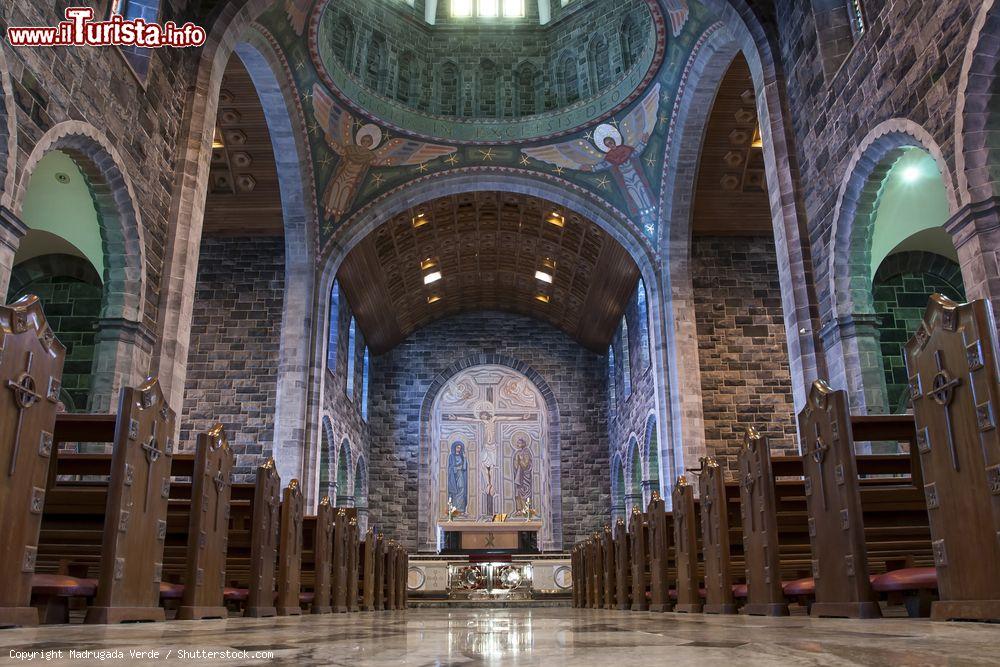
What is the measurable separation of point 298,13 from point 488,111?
4503mm

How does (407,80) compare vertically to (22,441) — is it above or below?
above

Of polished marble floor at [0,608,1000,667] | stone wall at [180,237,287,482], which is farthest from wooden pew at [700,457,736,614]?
stone wall at [180,237,287,482]

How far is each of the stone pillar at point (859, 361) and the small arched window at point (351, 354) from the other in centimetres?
1207

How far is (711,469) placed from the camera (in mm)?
5840

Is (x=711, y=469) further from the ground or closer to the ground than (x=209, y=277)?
closer to the ground

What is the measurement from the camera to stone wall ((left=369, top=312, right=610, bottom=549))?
20.7 meters

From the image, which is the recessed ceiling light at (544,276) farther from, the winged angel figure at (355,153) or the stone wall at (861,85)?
the stone wall at (861,85)

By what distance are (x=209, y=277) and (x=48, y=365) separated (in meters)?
12.0

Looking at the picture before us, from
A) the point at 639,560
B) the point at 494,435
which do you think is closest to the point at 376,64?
the point at 639,560

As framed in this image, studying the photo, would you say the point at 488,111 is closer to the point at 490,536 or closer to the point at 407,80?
the point at 407,80

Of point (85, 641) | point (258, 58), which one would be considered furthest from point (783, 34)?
point (85, 641)

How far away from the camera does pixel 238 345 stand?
1452cm

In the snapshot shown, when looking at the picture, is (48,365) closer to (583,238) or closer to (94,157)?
(94,157)

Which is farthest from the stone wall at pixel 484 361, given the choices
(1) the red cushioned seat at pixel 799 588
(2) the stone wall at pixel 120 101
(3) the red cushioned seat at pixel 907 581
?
(3) the red cushioned seat at pixel 907 581
